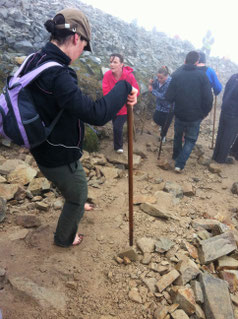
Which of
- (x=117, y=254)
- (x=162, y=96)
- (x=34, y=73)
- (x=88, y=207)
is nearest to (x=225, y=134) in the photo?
(x=162, y=96)

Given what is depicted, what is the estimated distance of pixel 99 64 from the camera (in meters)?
9.62

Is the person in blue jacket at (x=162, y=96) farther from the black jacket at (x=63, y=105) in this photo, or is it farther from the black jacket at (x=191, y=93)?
the black jacket at (x=63, y=105)

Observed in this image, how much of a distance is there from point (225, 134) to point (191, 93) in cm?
189

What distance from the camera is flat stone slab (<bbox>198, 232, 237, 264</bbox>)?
325 centimetres

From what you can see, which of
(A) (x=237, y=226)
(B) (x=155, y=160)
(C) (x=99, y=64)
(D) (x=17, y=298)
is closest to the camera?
(D) (x=17, y=298)

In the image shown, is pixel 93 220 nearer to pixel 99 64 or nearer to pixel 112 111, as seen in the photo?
pixel 112 111

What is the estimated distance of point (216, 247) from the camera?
337cm

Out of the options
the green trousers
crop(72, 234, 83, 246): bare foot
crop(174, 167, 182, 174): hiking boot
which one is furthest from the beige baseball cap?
crop(174, 167, 182, 174): hiking boot

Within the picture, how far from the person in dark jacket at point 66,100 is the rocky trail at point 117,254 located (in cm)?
117

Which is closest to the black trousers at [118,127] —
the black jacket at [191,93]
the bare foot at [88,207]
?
the black jacket at [191,93]

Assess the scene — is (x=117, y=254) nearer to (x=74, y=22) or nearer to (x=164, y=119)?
(x=74, y=22)

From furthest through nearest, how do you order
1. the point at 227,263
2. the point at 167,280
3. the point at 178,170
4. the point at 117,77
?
1. the point at 178,170
2. the point at 117,77
3. the point at 227,263
4. the point at 167,280

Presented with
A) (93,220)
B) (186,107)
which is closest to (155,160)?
(186,107)

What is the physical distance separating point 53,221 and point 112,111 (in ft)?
7.93
